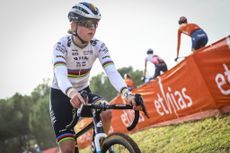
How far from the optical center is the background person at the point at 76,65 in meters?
3.94

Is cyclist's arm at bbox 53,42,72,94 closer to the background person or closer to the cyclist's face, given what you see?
the background person

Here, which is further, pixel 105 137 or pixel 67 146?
pixel 67 146

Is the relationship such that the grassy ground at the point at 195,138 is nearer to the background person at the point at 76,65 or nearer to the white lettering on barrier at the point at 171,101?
the white lettering on barrier at the point at 171,101

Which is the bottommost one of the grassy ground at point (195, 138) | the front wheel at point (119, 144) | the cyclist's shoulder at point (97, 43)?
the grassy ground at point (195, 138)

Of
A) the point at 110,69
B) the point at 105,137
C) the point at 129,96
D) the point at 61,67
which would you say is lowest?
the point at 105,137

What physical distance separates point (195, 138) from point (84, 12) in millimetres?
4283

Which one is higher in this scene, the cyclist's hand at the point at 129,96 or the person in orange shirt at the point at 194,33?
the person in orange shirt at the point at 194,33

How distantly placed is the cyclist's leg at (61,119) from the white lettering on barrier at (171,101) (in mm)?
5081

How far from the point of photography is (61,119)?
4219 mm

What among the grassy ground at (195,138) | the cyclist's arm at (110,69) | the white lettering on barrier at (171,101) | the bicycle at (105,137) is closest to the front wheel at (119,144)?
the bicycle at (105,137)

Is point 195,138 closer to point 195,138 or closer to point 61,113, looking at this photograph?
point 195,138

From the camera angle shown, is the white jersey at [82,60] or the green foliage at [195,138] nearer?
the white jersey at [82,60]

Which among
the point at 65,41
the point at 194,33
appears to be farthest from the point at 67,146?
the point at 194,33

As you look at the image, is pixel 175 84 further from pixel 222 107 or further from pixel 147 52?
pixel 147 52
